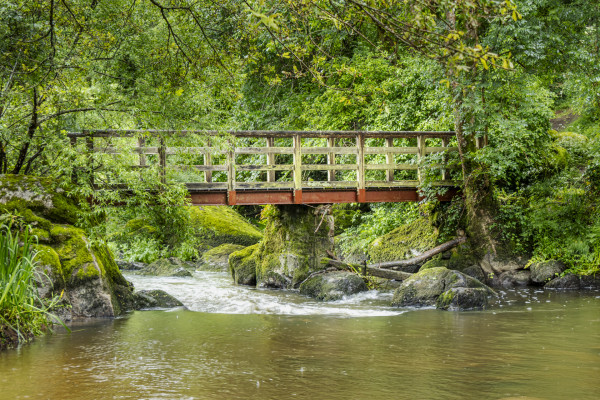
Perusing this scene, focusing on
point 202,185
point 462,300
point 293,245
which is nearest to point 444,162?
point 293,245

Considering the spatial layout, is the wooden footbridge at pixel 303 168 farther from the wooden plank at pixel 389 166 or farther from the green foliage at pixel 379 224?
the green foliage at pixel 379 224

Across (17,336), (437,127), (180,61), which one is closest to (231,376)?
(17,336)

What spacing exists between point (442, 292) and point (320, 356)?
4450mm

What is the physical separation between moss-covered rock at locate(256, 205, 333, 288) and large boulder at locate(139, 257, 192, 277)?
2.23 metres

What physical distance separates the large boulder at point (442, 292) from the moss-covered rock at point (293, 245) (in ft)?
11.8

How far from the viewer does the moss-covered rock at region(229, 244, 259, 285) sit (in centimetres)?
1367

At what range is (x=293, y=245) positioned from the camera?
13516mm

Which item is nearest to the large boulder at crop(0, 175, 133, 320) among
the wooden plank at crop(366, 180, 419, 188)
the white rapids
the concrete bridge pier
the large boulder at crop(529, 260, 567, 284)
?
the white rapids

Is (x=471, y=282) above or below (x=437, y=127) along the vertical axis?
below

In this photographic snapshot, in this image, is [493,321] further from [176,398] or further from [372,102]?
[372,102]

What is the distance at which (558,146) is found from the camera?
14594 millimetres

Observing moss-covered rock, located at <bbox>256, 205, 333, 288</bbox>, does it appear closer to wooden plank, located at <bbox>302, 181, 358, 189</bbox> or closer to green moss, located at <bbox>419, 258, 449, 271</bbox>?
wooden plank, located at <bbox>302, 181, 358, 189</bbox>

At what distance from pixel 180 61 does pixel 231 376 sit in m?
4.34

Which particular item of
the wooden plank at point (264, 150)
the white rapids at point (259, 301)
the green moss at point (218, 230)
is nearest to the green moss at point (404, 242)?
the white rapids at point (259, 301)
